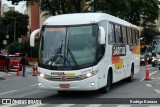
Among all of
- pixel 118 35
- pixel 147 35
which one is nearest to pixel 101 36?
pixel 118 35

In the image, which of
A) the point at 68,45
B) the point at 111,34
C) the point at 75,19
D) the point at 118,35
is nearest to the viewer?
the point at 68,45

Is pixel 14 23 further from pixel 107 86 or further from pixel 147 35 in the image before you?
pixel 107 86

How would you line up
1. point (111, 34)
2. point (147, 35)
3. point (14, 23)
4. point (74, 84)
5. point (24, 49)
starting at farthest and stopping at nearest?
point (14, 23) < point (147, 35) < point (24, 49) < point (111, 34) < point (74, 84)

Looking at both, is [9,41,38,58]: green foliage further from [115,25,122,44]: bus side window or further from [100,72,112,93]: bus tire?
[100,72,112,93]: bus tire

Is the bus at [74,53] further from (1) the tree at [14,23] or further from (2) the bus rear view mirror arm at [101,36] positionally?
(1) the tree at [14,23]

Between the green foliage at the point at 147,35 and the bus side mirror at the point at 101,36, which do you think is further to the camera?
the green foliage at the point at 147,35

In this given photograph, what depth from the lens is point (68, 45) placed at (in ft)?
52.5

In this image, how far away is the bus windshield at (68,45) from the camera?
15773mm

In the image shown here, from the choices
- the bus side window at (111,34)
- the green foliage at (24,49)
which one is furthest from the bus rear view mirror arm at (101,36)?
the green foliage at (24,49)

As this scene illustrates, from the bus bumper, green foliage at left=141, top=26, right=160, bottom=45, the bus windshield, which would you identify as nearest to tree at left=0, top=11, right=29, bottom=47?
green foliage at left=141, top=26, right=160, bottom=45

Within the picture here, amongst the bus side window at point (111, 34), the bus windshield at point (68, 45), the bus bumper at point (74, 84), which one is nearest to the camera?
the bus bumper at point (74, 84)

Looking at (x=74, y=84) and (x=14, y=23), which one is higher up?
(x=14, y=23)

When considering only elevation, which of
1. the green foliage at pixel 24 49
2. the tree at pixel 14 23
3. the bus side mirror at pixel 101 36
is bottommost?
the green foliage at pixel 24 49

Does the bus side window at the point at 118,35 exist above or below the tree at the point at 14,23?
below
